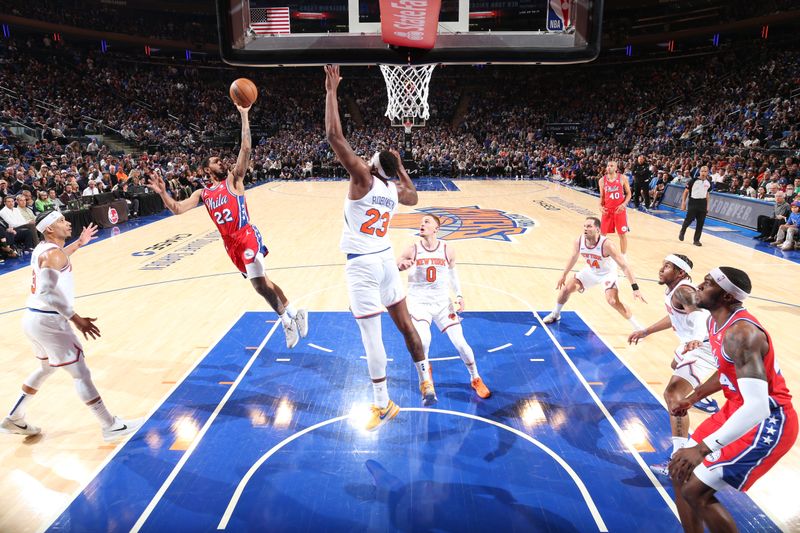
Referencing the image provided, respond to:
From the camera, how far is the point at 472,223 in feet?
48.5

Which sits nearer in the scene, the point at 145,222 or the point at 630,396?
the point at 630,396

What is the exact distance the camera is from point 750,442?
2.86m

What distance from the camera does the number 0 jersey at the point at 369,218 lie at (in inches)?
159

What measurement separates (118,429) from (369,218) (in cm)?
284

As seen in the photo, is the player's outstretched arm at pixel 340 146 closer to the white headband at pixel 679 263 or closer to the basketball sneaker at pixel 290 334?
the white headband at pixel 679 263

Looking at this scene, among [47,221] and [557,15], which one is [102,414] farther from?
[557,15]

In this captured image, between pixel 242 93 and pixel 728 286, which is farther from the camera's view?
pixel 242 93

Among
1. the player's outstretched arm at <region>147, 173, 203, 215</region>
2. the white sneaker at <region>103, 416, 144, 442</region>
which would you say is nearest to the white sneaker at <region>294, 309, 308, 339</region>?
the player's outstretched arm at <region>147, 173, 203, 215</region>

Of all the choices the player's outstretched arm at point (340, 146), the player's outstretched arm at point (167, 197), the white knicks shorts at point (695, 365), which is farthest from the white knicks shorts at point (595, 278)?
the player's outstretched arm at point (167, 197)

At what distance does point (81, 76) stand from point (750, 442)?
119ft

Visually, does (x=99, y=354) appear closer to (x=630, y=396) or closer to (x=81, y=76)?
(x=630, y=396)

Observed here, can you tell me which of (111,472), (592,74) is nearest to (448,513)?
(111,472)

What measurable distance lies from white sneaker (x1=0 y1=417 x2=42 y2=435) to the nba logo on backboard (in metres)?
6.01

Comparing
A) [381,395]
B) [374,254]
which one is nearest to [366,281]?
[374,254]
